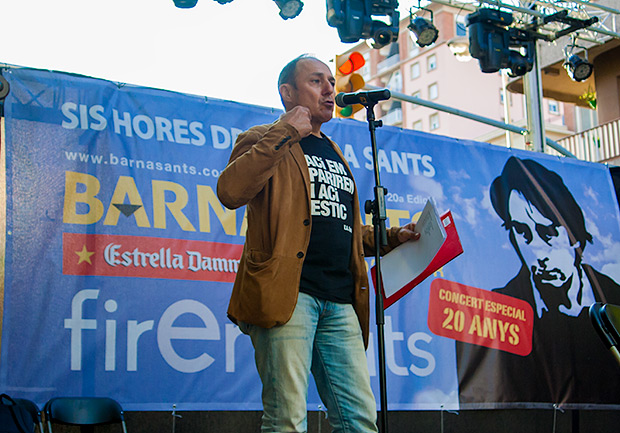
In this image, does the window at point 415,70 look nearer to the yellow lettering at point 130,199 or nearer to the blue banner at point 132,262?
the blue banner at point 132,262

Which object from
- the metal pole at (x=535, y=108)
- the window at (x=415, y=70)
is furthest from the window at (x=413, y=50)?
the metal pole at (x=535, y=108)

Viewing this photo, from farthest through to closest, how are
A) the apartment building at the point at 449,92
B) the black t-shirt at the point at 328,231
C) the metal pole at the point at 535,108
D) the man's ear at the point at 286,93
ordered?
the apartment building at the point at 449,92, the metal pole at the point at 535,108, the man's ear at the point at 286,93, the black t-shirt at the point at 328,231

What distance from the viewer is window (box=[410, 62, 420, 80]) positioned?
49075mm

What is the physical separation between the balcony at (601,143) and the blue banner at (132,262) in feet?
40.0

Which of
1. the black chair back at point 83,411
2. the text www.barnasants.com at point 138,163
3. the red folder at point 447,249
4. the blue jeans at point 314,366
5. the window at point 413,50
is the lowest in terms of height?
the black chair back at point 83,411

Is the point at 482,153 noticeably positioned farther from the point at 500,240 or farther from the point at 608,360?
the point at 608,360

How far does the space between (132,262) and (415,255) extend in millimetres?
1930

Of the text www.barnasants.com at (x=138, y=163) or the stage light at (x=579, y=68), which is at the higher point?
the stage light at (x=579, y=68)

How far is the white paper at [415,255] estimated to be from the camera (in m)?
3.10

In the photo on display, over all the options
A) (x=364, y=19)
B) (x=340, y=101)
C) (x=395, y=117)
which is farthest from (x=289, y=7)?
(x=395, y=117)

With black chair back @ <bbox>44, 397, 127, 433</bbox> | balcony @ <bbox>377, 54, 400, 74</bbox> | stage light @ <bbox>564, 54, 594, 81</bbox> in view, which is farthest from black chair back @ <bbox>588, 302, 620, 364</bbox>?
balcony @ <bbox>377, 54, 400, 74</bbox>

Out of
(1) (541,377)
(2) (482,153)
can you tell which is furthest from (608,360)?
(2) (482,153)

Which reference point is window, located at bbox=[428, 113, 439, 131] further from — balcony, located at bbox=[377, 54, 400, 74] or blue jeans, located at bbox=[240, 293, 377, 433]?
blue jeans, located at bbox=[240, 293, 377, 433]

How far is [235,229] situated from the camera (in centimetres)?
487
